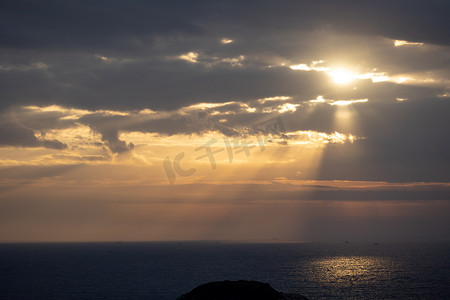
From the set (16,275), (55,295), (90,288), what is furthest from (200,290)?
(16,275)

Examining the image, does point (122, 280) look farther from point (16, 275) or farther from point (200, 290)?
point (200, 290)

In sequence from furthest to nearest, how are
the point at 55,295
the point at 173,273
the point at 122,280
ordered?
the point at 173,273 < the point at 122,280 < the point at 55,295

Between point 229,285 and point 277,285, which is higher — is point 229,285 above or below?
above

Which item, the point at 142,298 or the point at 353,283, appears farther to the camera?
the point at 353,283

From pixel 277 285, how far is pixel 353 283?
26701 millimetres

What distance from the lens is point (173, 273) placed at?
174 meters

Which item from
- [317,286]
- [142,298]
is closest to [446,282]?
[317,286]

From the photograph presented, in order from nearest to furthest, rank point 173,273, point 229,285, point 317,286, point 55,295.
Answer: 1. point 229,285
2. point 55,295
3. point 317,286
4. point 173,273

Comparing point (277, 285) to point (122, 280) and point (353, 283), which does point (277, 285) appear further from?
point (122, 280)

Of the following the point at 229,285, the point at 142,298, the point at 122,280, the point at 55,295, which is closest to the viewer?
the point at 229,285

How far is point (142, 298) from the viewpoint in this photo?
115 metres

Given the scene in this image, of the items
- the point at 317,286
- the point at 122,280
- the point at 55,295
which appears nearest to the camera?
the point at 55,295

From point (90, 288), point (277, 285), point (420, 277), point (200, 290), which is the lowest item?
point (420, 277)

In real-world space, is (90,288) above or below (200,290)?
below
